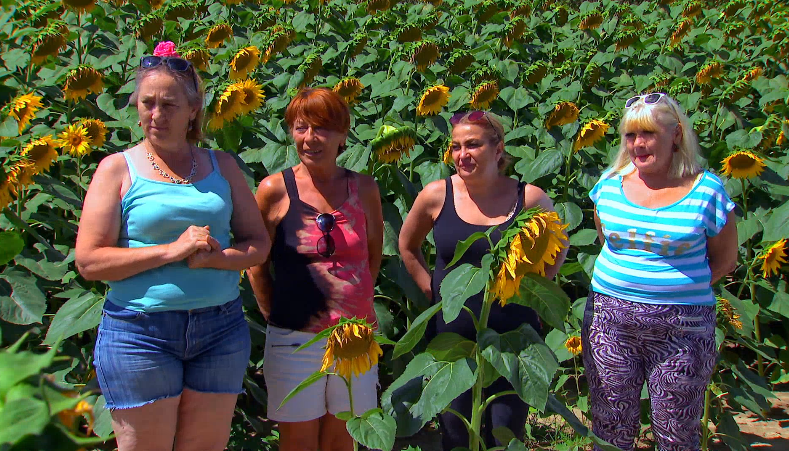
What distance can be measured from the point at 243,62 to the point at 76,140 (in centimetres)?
73

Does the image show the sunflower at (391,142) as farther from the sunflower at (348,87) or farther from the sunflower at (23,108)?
the sunflower at (23,108)

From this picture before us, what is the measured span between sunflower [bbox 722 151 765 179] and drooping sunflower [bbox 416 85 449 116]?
126cm

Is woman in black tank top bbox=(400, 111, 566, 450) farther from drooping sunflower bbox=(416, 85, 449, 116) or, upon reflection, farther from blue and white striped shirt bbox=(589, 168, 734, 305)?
drooping sunflower bbox=(416, 85, 449, 116)

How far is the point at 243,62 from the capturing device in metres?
3.14

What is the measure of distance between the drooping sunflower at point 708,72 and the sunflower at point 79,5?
10.5 feet

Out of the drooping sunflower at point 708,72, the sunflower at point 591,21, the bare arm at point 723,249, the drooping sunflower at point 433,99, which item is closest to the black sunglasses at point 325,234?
the drooping sunflower at point 433,99

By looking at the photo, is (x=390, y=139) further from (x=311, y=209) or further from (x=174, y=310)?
(x=174, y=310)

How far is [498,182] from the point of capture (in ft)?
8.26

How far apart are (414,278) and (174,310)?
3.07ft

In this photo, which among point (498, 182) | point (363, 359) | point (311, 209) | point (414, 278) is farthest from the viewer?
point (414, 278)

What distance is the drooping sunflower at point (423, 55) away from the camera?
3518 millimetres

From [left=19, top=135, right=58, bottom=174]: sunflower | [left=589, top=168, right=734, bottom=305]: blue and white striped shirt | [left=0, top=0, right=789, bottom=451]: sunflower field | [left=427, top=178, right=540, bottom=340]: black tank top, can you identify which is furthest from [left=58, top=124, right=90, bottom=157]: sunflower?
[left=589, top=168, right=734, bottom=305]: blue and white striped shirt

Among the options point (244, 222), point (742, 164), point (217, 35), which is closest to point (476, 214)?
point (244, 222)

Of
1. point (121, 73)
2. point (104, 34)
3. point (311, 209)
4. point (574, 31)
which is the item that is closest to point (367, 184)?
point (311, 209)
